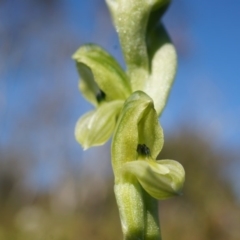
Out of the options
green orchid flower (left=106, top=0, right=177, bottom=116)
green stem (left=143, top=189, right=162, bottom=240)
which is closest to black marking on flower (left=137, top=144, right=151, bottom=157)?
green stem (left=143, top=189, right=162, bottom=240)

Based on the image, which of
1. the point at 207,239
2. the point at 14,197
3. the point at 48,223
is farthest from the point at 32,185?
the point at 207,239

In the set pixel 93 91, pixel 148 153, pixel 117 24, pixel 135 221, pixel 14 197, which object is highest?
pixel 14 197

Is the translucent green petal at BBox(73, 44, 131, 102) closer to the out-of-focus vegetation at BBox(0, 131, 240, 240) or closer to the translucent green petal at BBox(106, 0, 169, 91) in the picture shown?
the translucent green petal at BBox(106, 0, 169, 91)

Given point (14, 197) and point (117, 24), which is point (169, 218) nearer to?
point (14, 197)

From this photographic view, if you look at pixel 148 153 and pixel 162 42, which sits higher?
pixel 162 42

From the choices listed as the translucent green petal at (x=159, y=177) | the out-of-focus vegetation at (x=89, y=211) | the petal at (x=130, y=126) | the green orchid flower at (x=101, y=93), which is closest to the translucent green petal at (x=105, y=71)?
the green orchid flower at (x=101, y=93)
